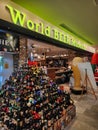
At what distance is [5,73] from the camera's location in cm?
536

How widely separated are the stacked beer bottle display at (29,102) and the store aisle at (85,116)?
54cm

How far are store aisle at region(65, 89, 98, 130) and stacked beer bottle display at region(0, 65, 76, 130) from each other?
538 millimetres

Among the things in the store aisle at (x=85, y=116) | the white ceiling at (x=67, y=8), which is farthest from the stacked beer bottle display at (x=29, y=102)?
the white ceiling at (x=67, y=8)

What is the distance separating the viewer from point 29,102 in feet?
9.31

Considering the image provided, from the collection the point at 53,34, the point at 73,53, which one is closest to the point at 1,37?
the point at 53,34

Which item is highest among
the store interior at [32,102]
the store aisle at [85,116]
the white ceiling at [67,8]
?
the white ceiling at [67,8]

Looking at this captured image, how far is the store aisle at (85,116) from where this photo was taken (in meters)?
3.58

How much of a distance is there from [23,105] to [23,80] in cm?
53

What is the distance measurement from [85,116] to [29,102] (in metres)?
2.18

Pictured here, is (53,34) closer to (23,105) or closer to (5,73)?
(5,73)

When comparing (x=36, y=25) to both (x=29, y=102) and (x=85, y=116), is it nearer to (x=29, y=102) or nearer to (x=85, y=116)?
(x=29, y=102)

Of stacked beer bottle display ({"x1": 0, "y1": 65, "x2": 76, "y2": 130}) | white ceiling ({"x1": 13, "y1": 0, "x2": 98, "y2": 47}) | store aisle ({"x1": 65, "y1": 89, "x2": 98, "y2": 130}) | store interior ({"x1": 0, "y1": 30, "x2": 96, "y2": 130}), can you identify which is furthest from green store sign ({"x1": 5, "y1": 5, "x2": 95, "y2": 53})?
store aisle ({"x1": 65, "y1": 89, "x2": 98, "y2": 130})

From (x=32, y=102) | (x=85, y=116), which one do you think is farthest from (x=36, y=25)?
(x=85, y=116)

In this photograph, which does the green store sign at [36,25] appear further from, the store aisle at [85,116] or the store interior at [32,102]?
the store aisle at [85,116]
